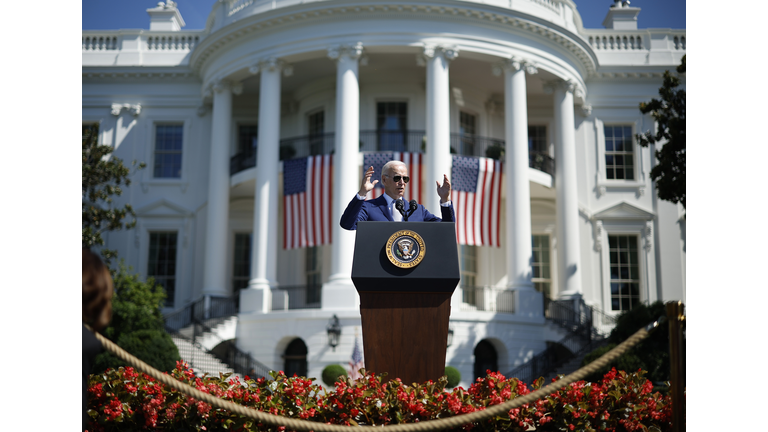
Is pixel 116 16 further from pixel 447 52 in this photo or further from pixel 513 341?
pixel 513 341

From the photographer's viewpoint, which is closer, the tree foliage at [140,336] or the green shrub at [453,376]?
the tree foliage at [140,336]

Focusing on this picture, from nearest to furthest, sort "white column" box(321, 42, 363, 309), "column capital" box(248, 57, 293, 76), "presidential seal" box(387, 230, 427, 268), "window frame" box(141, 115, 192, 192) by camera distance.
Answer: "presidential seal" box(387, 230, 427, 268) < "white column" box(321, 42, 363, 309) < "column capital" box(248, 57, 293, 76) < "window frame" box(141, 115, 192, 192)

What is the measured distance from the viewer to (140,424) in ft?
15.6

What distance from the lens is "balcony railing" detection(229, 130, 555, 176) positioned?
19.1 m

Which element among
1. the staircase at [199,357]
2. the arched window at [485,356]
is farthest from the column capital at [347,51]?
the arched window at [485,356]

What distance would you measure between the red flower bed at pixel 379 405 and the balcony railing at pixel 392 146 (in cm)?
1398

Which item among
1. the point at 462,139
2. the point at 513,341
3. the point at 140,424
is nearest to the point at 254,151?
the point at 462,139

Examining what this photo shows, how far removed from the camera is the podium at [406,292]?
4.86m

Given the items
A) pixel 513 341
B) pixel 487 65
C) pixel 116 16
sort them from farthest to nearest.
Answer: pixel 487 65 < pixel 513 341 < pixel 116 16

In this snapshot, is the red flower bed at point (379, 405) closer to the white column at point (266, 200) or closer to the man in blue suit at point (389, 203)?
the man in blue suit at point (389, 203)

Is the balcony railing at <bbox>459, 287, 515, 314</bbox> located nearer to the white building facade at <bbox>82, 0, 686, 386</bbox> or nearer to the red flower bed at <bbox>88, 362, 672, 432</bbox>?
the white building facade at <bbox>82, 0, 686, 386</bbox>

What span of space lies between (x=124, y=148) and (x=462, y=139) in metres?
9.56

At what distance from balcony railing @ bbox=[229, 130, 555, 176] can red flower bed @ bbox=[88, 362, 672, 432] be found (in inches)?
550

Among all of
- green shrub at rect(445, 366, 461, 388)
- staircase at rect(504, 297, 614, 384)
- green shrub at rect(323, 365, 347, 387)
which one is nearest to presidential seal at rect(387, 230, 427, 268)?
green shrub at rect(445, 366, 461, 388)
